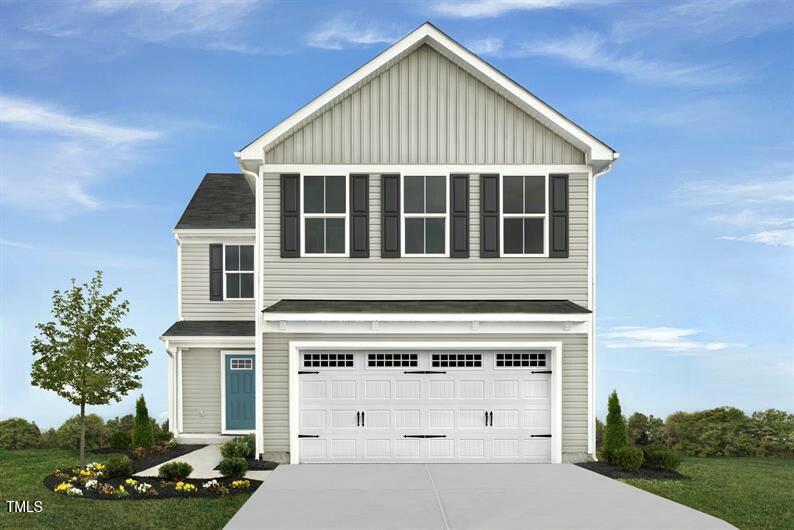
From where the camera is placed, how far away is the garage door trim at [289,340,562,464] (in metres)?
15.9

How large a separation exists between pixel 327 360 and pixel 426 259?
311 centimetres

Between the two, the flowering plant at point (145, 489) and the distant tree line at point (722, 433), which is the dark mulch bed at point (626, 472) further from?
the flowering plant at point (145, 489)

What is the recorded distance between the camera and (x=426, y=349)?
1611cm

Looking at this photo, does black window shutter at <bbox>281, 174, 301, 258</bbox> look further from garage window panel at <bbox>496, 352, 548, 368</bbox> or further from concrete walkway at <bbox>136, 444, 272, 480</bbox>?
garage window panel at <bbox>496, 352, 548, 368</bbox>

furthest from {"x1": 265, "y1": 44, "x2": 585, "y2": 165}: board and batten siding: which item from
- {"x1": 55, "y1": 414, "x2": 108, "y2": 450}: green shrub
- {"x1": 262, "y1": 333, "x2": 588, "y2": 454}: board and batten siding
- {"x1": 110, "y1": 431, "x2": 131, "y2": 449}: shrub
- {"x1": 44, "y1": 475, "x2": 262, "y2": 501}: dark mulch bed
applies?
{"x1": 55, "y1": 414, "x2": 108, "y2": 450}: green shrub

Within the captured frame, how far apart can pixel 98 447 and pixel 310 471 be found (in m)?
10.6

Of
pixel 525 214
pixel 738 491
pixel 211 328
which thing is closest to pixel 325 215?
pixel 525 214

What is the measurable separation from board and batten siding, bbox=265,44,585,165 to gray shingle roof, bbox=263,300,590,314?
3087 millimetres

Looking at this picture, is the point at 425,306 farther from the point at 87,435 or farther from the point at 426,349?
the point at 87,435

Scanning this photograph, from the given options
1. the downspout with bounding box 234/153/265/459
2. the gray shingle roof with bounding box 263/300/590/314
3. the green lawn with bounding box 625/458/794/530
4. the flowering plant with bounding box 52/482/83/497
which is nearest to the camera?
the green lawn with bounding box 625/458/794/530

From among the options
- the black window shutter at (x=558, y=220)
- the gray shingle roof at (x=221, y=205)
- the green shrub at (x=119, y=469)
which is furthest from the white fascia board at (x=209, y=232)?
the black window shutter at (x=558, y=220)

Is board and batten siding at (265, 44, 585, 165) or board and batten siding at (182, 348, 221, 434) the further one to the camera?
board and batten siding at (182, 348, 221, 434)

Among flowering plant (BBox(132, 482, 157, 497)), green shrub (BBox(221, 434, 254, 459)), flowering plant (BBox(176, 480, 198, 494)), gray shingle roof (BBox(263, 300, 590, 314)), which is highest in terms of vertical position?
gray shingle roof (BBox(263, 300, 590, 314))

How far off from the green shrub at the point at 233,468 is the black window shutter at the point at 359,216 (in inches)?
193
